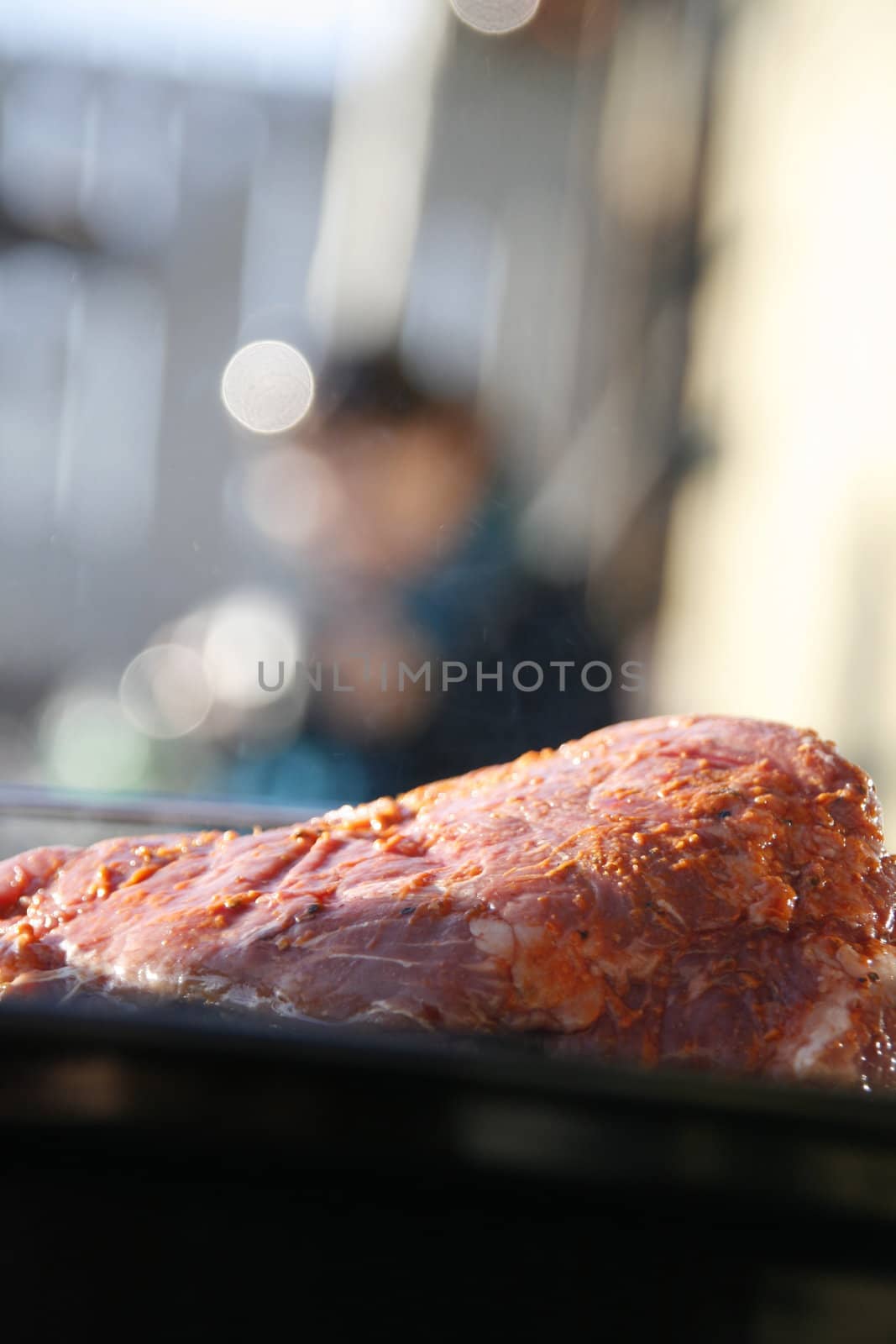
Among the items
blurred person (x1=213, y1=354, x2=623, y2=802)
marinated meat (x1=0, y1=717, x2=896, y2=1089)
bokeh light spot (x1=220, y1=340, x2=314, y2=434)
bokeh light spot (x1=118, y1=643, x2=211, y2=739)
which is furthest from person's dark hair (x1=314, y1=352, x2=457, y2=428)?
marinated meat (x1=0, y1=717, x2=896, y2=1089)

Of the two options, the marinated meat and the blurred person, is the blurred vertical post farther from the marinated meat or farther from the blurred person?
the marinated meat

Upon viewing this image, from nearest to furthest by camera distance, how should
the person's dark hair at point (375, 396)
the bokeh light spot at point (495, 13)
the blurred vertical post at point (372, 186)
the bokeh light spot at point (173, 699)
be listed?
the bokeh light spot at point (173, 699)
the person's dark hair at point (375, 396)
the bokeh light spot at point (495, 13)
the blurred vertical post at point (372, 186)

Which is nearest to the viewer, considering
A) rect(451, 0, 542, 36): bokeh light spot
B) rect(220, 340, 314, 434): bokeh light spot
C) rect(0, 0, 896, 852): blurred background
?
rect(0, 0, 896, 852): blurred background

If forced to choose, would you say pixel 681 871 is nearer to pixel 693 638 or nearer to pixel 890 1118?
pixel 890 1118

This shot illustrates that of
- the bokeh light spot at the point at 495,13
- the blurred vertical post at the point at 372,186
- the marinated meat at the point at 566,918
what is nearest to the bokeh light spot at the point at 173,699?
the blurred vertical post at the point at 372,186

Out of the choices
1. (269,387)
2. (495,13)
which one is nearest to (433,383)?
(269,387)

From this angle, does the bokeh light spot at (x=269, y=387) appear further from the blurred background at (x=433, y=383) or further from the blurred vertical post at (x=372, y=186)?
the blurred vertical post at (x=372, y=186)
